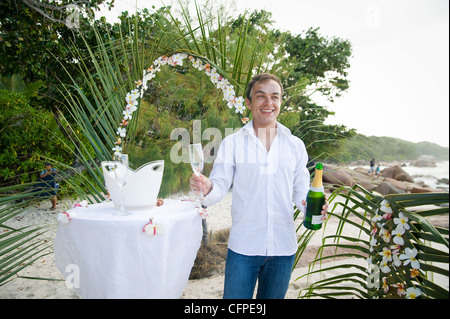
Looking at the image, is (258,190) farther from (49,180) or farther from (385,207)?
(49,180)

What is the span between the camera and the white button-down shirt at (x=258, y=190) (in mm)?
1607

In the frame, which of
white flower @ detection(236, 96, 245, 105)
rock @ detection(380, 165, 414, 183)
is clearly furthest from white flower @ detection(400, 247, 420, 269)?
rock @ detection(380, 165, 414, 183)

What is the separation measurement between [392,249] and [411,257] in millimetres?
98

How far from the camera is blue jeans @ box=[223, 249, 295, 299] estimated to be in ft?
5.29

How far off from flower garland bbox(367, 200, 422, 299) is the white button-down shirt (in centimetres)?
38

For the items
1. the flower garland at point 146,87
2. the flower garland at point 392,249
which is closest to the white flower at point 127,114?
the flower garland at point 146,87

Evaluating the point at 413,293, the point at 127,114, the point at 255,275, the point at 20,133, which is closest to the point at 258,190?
the point at 255,275

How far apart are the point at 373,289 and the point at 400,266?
0.84 ft

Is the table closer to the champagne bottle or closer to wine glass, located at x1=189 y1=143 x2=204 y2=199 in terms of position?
wine glass, located at x1=189 y1=143 x2=204 y2=199

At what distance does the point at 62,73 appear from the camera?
6.21 metres

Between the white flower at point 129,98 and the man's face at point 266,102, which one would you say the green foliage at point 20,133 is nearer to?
the white flower at point 129,98

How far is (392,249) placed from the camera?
1.41 meters
